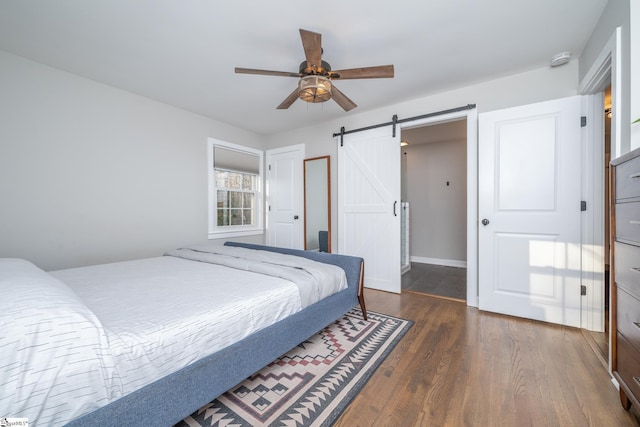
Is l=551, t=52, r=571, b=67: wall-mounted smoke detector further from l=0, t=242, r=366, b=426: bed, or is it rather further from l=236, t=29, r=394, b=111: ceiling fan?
l=0, t=242, r=366, b=426: bed

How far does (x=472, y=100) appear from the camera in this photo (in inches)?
113

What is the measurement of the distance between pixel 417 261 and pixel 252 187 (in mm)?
3744

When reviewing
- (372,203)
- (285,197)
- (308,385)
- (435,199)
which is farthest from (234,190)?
(435,199)

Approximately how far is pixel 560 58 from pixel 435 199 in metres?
3.13

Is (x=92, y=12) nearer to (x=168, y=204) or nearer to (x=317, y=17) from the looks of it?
(x=317, y=17)

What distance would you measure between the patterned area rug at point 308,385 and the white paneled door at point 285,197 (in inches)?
95.6

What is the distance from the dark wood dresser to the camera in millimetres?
1140

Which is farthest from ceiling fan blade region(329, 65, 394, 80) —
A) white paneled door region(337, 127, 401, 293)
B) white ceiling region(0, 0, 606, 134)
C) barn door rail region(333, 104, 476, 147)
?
white paneled door region(337, 127, 401, 293)

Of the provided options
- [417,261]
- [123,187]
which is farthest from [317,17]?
[417,261]

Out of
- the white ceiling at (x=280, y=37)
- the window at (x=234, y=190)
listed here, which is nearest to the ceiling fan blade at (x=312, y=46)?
the white ceiling at (x=280, y=37)

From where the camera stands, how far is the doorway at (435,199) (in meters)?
4.64

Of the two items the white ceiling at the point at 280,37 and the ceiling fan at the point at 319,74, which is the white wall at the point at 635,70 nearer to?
the white ceiling at the point at 280,37

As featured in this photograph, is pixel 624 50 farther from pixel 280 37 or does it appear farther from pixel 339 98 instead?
pixel 280 37

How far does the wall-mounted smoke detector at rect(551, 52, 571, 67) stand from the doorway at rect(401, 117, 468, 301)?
1.83 meters
